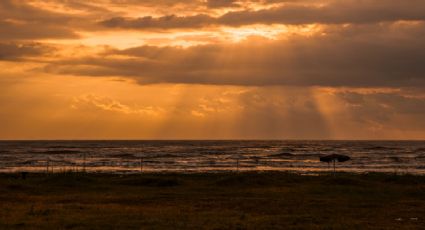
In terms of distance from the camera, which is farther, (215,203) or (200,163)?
(200,163)

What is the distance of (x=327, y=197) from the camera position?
3072 cm

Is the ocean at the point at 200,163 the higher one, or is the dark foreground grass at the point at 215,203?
the ocean at the point at 200,163

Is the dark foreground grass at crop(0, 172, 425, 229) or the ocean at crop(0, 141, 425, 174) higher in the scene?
the ocean at crop(0, 141, 425, 174)

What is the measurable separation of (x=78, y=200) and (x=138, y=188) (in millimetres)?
8329

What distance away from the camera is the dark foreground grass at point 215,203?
1992cm

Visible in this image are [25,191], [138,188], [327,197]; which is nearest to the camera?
[327,197]

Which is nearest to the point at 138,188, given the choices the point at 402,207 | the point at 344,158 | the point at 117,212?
the point at 117,212

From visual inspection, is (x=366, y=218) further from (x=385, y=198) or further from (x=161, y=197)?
(x=161, y=197)

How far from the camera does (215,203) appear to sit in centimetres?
2736

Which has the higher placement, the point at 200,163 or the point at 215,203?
the point at 200,163

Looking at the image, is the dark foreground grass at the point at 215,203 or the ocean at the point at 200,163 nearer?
the dark foreground grass at the point at 215,203

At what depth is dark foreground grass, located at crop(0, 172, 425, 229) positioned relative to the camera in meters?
19.9

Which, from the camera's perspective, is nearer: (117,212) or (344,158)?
(117,212)

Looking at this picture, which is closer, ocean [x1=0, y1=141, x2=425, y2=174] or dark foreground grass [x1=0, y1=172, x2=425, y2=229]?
dark foreground grass [x1=0, y1=172, x2=425, y2=229]
